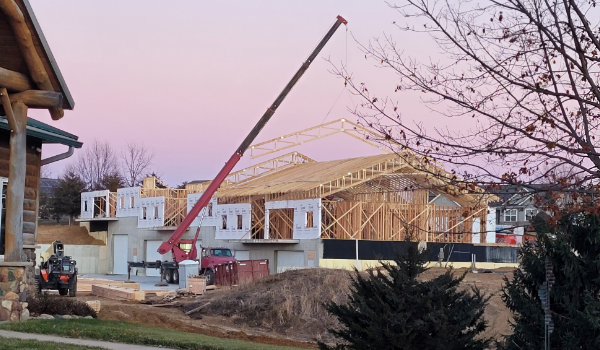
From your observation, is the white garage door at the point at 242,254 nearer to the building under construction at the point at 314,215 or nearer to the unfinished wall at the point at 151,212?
the building under construction at the point at 314,215

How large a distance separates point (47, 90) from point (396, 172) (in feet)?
98.6

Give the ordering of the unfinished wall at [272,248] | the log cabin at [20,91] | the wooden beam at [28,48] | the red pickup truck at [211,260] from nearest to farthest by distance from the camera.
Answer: the wooden beam at [28,48] < the log cabin at [20,91] < the red pickup truck at [211,260] < the unfinished wall at [272,248]

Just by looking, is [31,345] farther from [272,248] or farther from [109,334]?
[272,248]

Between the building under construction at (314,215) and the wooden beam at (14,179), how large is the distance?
A: 25804 millimetres

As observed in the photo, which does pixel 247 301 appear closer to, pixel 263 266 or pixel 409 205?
pixel 263 266

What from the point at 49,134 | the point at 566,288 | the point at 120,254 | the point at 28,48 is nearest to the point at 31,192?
the point at 49,134

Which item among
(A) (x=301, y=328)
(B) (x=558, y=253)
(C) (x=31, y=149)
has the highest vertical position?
(C) (x=31, y=149)

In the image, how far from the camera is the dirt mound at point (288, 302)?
22.7 m

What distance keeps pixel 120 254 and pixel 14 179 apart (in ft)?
144

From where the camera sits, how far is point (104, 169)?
8738cm

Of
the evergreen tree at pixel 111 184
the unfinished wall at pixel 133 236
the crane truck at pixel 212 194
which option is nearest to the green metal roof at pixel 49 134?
the crane truck at pixel 212 194

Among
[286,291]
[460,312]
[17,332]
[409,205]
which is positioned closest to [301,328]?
[286,291]

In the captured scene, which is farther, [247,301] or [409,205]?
[409,205]

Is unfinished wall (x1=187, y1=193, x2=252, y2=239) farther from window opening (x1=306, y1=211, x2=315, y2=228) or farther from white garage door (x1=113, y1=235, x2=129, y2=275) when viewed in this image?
white garage door (x1=113, y1=235, x2=129, y2=275)
